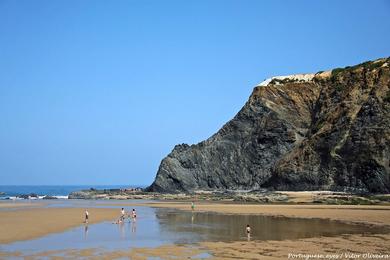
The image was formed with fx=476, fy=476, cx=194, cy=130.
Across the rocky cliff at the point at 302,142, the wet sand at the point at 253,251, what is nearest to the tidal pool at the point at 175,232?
the wet sand at the point at 253,251

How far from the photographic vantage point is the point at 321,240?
26.9 m

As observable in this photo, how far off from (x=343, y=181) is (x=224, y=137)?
34.5 meters

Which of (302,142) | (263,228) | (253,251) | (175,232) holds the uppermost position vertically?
(302,142)

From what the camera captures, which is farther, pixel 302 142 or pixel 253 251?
pixel 302 142

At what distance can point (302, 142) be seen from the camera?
8175cm

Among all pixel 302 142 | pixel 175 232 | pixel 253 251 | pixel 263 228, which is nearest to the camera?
pixel 253 251

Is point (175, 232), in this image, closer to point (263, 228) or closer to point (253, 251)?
point (263, 228)

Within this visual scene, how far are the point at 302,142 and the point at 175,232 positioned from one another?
178ft

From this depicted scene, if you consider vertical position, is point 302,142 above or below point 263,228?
above

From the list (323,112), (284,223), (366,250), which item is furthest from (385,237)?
(323,112)

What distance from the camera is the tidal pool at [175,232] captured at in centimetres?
2553

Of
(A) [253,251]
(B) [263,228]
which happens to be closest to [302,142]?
(B) [263,228]

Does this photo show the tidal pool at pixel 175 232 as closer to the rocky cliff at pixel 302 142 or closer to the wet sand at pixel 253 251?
the wet sand at pixel 253 251

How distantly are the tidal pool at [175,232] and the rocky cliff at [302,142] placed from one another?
32.9 m
